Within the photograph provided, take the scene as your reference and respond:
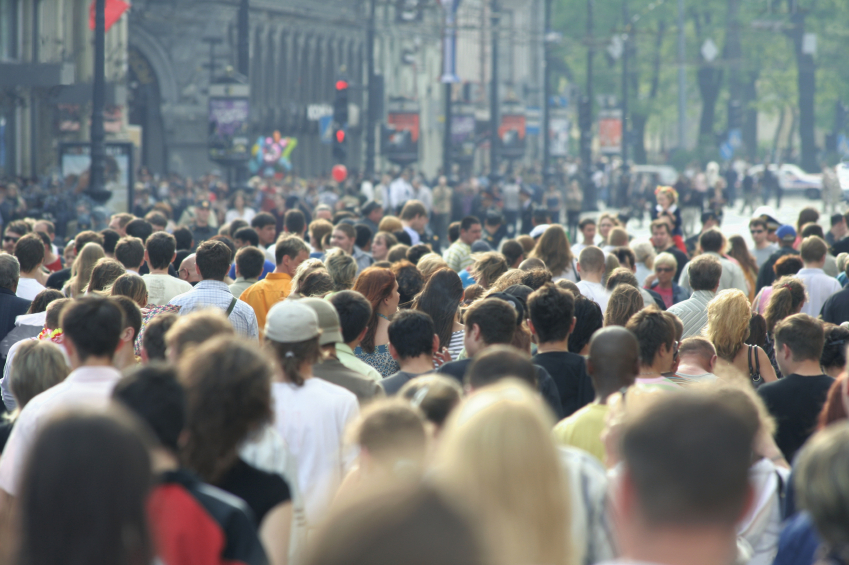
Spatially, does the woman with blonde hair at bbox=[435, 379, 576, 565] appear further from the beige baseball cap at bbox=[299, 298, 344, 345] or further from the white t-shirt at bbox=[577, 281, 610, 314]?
the white t-shirt at bbox=[577, 281, 610, 314]

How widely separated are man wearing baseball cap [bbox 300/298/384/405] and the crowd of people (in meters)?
0.01

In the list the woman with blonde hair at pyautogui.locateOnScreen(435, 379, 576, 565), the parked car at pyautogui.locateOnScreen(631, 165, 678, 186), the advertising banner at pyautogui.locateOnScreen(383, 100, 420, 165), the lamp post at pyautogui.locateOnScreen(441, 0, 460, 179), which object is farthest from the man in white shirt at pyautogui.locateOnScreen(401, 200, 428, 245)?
the parked car at pyautogui.locateOnScreen(631, 165, 678, 186)

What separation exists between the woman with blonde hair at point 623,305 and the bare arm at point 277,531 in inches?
168

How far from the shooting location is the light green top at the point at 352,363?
225 inches

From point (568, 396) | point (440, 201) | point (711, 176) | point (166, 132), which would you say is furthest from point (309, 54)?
point (568, 396)

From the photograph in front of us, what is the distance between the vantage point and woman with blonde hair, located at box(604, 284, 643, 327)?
7.52 metres

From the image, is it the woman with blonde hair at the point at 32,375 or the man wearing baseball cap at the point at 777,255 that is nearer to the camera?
the woman with blonde hair at the point at 32,375

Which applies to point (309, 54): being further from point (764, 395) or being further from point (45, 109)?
point (764, 395)

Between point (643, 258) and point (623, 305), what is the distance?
4.54m

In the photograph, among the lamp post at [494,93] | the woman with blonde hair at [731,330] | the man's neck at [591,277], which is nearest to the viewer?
the woman with blonde hair at [731,330]

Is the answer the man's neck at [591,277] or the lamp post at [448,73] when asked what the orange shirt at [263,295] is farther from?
the lamp post at [448,73]

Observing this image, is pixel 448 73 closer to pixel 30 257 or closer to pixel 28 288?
pixel 30 257

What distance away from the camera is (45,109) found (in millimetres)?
31125

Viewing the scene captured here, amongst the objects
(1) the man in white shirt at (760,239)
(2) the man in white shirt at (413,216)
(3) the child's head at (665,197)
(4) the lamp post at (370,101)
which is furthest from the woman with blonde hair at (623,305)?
(4) the lamp post at (370,101)
